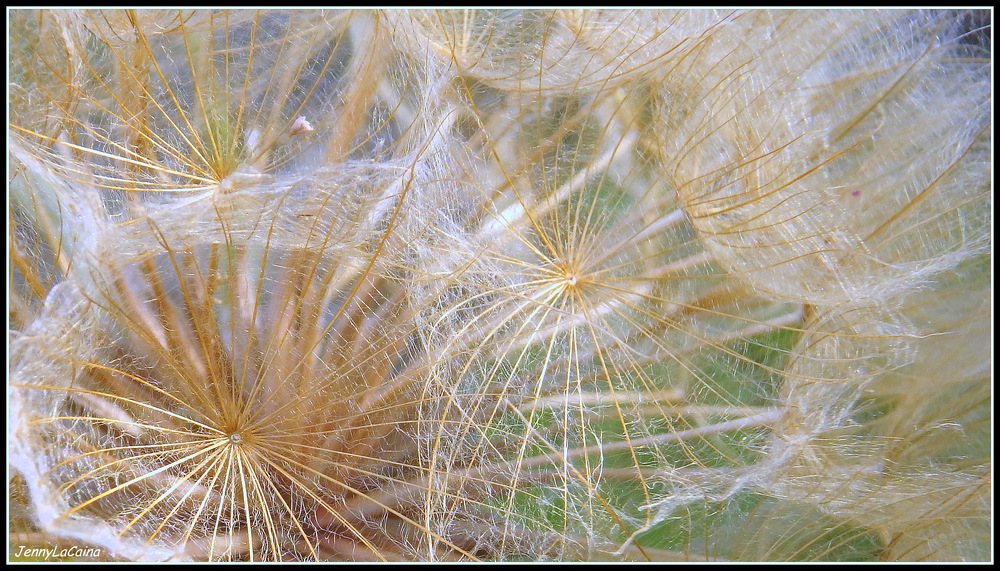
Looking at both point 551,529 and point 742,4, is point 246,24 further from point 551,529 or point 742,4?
point 551,529

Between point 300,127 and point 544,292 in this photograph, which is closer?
point 544,292

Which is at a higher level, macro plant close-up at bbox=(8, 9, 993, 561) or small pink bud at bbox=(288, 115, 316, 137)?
small pink bud at bbox=(288, 115, 316, 137)

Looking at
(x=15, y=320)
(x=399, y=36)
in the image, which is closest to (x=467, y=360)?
(x=399, y=36)

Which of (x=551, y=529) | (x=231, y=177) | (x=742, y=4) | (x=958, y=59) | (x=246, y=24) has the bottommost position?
(x=551, y=529)

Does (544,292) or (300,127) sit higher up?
(300,127)

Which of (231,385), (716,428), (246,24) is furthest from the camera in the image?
(246,24)

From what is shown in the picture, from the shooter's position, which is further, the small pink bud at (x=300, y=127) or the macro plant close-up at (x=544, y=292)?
the small pink bud at (x=300, y=127)

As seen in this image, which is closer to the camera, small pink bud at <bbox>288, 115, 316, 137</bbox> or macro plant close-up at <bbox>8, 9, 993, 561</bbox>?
macro plant close-up at <bbox>8, 9, 993, 561</bbox>

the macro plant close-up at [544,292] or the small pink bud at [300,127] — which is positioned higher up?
the small pink bud at [300,127]
